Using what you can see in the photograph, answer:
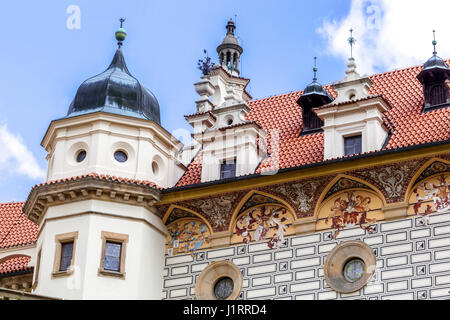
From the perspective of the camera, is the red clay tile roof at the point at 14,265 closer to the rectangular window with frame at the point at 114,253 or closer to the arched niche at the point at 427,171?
the rectangular window with frame at the point at 114,253

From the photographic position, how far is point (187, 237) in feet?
94.8

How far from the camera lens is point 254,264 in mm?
27688

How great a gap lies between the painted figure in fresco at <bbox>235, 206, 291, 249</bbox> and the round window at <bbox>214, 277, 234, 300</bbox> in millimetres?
978

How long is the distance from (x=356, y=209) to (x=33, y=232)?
959cm

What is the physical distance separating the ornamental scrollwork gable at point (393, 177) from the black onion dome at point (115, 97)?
19.6ft

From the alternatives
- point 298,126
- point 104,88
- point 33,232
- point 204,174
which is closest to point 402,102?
point 298,126

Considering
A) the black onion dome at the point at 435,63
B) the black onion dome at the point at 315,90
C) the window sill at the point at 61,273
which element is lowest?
the window sill at the point at 61,273

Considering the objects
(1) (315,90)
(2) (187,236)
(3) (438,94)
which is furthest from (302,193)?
(3) (438,94)

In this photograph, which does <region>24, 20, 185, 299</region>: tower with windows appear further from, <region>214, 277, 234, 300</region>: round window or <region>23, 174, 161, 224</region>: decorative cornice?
<region>214, 277, 234, 300</region>: round window

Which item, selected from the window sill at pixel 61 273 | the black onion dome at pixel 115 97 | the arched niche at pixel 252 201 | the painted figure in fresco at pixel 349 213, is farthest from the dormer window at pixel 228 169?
the window sill at pixel 61 273

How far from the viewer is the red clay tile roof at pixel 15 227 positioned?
3234 centimetres

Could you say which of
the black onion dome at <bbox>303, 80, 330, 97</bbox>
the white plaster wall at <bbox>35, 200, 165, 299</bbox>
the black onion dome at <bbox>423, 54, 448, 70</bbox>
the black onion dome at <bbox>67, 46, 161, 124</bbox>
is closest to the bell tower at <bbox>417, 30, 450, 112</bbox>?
the black onion dome at <bbox>423, 54, 448, 70</bbox>
